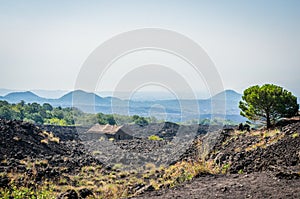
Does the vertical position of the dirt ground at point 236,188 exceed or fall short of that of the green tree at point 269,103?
it falls short

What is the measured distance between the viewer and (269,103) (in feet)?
49.9

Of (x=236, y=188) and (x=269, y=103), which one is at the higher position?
(x=269, y=103)

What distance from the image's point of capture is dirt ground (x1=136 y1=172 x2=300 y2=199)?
574cm

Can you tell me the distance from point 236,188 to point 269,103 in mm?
9738

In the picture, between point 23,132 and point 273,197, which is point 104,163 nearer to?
point 23,132

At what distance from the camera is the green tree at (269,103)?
1514 centimetres

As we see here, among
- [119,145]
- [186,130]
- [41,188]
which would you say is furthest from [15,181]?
[186,130]

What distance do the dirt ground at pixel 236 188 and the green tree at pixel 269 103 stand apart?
27.7 feet

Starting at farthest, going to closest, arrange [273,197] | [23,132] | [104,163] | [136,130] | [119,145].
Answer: [136,130] → [119,145] → [23,132] → [104,163] → [273,197]

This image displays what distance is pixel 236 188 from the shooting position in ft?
20.5

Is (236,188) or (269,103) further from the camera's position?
(269,103)

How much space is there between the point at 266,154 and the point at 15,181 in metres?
8.55

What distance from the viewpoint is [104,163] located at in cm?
1983

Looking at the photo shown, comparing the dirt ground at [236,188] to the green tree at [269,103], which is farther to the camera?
the green tree at [269,103]
